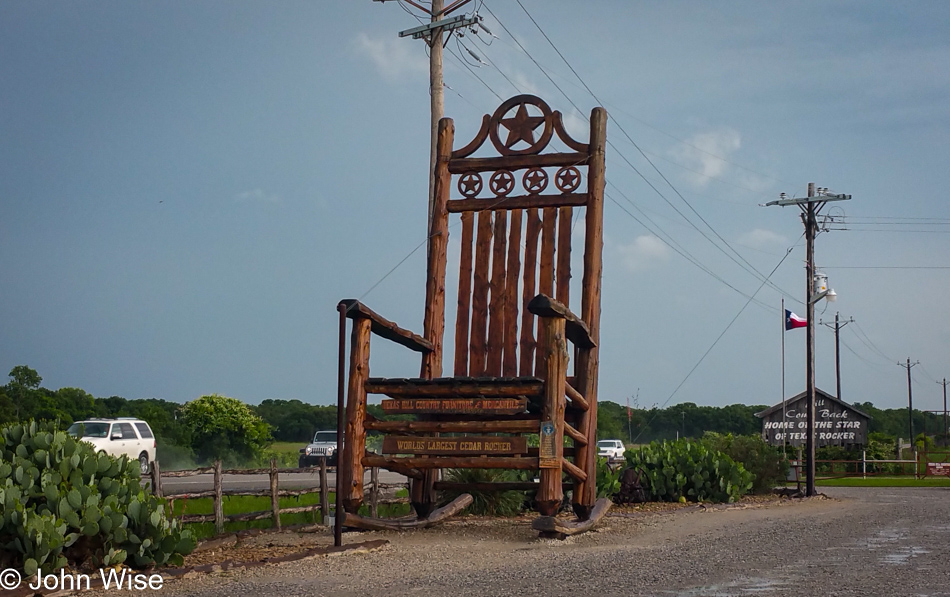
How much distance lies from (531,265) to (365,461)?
7.63ft

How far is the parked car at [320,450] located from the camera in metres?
28.3

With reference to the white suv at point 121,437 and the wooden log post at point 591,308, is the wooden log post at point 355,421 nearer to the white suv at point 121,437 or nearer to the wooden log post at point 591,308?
the wooden log post at point 591,308

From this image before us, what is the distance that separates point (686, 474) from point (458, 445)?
690 centimetres

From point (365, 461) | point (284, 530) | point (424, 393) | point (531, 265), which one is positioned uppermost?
point (531, 265)

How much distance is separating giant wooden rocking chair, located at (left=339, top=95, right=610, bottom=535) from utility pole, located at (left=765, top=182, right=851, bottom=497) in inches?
507

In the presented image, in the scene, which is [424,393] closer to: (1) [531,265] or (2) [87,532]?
(1) [531,265]

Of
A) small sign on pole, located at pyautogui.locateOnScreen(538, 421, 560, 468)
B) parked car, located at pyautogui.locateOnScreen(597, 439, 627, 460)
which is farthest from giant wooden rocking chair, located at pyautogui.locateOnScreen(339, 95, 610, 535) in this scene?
parked car, located at pyautogui.locateOnScreen(597, 439, 627, 460)

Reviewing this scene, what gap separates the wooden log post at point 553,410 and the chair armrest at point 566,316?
11 centimetres

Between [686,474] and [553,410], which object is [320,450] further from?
[553,410]

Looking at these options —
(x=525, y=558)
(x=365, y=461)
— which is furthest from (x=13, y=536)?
(x=525, y=558)

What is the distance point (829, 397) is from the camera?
3553 centimetres

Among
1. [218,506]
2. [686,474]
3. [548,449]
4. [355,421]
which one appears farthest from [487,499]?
[686,474]

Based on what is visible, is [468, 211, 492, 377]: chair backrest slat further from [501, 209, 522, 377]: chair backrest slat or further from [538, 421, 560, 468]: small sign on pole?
[538, 421, 560, 468]: small sign on pole

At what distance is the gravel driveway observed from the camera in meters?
5.67
